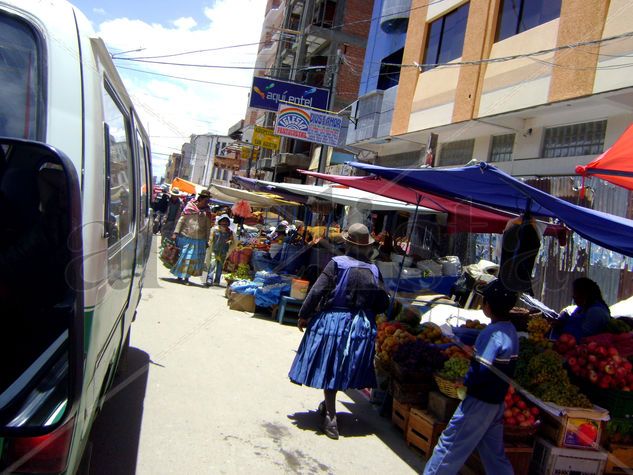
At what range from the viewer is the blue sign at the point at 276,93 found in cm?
1769

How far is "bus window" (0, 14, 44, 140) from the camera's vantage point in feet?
6.37

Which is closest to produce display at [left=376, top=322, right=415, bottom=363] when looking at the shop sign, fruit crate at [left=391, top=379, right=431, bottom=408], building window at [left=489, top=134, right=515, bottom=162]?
fruit crate at [left=391, top=379, right=431, bottom=408]

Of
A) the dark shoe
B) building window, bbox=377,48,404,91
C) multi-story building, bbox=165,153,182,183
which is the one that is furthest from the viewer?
multi-story building, bbox=165,153,182,183

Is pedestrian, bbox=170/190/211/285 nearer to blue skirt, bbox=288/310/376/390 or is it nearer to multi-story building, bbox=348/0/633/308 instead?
multi-story building, bbox=348/0/633/308

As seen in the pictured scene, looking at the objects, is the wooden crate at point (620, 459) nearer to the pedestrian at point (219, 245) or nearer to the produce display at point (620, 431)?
the produce display at point (620, 431)

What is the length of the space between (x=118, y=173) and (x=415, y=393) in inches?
127

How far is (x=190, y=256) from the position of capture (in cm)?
1121

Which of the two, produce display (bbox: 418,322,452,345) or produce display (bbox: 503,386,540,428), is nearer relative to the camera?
produce display (bbox: 503,386,540,428)

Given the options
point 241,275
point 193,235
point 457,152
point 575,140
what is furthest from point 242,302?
point 457,152

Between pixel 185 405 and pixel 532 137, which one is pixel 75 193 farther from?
pixel 532 137

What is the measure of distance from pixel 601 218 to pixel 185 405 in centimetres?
376

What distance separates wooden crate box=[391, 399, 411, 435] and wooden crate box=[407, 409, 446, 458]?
0.08 meters

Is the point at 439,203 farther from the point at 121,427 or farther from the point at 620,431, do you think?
the point at 121,427

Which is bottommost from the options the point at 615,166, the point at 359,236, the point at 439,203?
the point at 359,236
